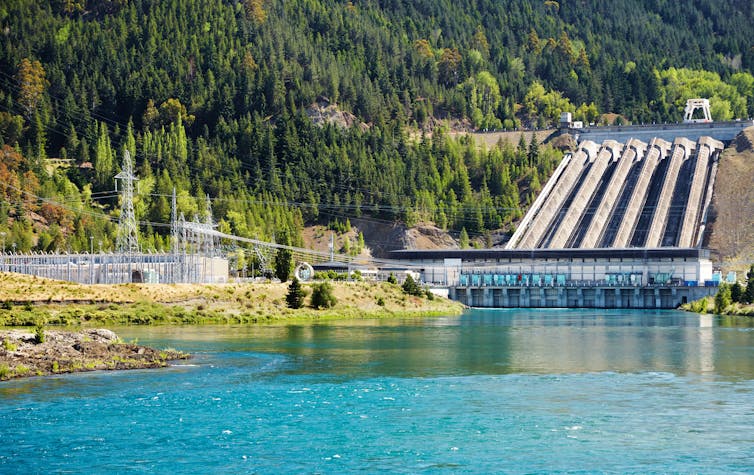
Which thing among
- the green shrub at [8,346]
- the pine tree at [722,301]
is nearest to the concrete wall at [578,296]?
the pine tree at [722,301]

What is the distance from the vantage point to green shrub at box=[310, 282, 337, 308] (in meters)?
101

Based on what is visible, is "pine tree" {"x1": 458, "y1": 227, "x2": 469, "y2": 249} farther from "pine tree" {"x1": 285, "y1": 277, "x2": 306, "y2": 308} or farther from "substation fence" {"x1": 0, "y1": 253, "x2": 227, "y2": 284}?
"pine tree" {"x1": 285, "y1": 277, "x2": 306, "y2": 308}

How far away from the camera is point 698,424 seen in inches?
1660

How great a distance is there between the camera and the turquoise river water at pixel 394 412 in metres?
36.9

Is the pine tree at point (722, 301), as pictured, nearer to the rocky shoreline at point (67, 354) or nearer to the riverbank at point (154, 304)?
the riverbank at point (154, 304)

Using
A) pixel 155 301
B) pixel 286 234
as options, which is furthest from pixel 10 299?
pixel 286 234

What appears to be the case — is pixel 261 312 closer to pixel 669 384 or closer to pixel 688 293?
pixel 669 384

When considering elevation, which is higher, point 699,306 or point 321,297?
point 321,297

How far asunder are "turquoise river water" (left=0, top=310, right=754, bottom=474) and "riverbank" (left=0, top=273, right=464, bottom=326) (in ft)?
51.9

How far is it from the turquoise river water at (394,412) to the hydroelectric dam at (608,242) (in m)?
69.9

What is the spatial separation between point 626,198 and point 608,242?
1602 centimetres

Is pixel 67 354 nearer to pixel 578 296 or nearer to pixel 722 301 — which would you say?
pixel 722 301

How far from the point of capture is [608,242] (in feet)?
504

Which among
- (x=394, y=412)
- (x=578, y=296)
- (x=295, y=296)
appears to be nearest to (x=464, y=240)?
(x=578, y=296)
